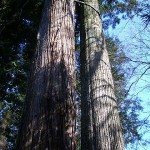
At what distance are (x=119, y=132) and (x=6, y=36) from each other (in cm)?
504

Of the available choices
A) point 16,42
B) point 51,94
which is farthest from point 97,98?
point 16,42

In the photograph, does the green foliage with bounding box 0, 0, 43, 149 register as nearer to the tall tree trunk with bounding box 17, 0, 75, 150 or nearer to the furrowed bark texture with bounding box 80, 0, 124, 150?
the furrowed bark texture with bounding box 80, 0, 124, 150

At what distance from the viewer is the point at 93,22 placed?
694 cm

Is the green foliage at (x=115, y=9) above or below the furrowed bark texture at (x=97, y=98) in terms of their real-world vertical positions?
above

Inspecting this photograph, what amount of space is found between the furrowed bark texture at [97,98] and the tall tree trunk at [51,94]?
136 cm

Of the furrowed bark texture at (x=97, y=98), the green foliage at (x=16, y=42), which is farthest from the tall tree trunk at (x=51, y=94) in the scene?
the green foliage at (x=16, y=42)

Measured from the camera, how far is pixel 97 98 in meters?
5.47

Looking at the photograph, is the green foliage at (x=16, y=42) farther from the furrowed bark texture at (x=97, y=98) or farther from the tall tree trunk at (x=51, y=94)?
the tall tree trunk at (x=51, y=94)

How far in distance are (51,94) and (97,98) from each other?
6.53ft

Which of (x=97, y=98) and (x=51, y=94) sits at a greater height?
(x=97, y=98)

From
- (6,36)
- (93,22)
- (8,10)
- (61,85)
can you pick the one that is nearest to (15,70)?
(6,36)

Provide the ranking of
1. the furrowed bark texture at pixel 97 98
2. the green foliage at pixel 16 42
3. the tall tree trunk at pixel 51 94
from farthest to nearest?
1. the green foliage at pixel 16 42
2. the furrowed bark texture at pixel 97 98
3. the tall tree trunk at pixel 51 94

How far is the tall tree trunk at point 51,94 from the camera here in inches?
129

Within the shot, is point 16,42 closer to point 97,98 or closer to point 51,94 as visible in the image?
point 97,98
